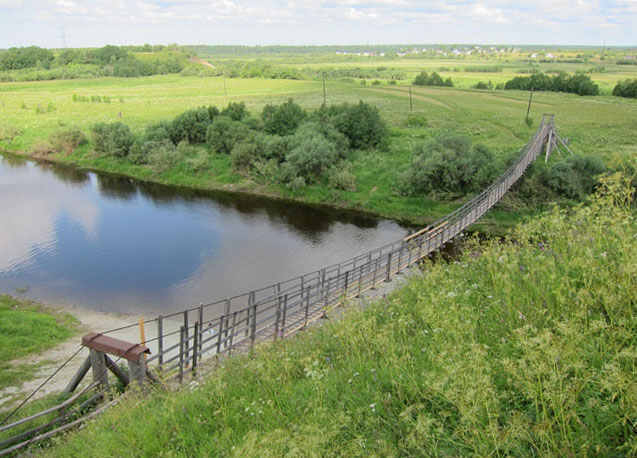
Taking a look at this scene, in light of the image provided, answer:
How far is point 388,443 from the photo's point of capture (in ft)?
15.0

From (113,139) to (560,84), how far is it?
253 feet

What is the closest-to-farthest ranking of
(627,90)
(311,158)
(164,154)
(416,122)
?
1. (311,158)
2. (164,154)
3. (416,122)
4. (627,90)

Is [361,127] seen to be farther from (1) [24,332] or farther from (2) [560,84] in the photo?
(2) [560,84]

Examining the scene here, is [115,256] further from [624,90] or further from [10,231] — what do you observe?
[624,90]

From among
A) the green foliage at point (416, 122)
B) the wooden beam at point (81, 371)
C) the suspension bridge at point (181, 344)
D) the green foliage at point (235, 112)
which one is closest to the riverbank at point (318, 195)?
the green foliage at point (235, 112)

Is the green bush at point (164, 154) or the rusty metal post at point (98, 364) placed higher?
the green bush at point (164, 154)

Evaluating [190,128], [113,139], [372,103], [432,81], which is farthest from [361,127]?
[432,81]

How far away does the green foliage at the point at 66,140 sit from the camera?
52.8 metres

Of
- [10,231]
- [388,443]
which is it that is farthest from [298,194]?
[388,443]

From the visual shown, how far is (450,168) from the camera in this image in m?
34.9

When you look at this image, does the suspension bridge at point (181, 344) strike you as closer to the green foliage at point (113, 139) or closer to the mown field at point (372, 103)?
the mown field at point (372, 103)

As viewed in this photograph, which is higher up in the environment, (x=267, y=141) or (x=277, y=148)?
(x=267, y=141)

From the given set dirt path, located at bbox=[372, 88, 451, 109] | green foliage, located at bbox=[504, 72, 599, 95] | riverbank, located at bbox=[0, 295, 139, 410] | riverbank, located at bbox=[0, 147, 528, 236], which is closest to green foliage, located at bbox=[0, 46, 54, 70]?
dirt path, located at bbox=[372, 88, 451, 109]

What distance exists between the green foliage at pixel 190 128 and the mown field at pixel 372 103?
6.07 meters
